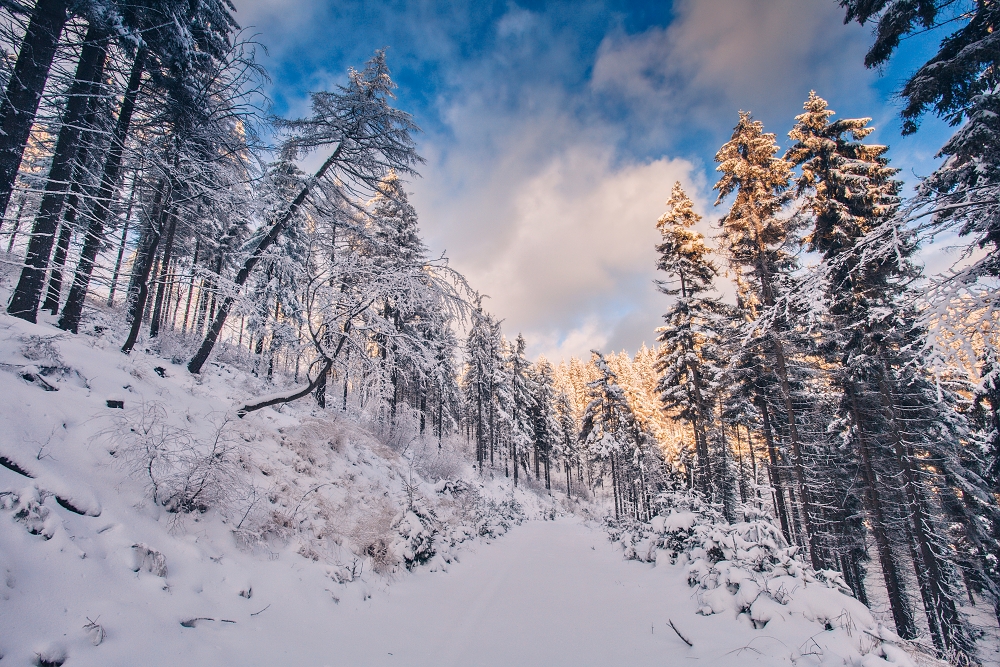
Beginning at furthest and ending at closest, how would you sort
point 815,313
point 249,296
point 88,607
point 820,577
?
point 249,296 → point 820,577 → point 815,313 → point 88,607

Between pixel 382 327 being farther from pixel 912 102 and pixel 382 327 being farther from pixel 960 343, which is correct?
pixel 912 102

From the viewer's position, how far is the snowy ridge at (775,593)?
12.7 feet

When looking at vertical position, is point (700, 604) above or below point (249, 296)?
below

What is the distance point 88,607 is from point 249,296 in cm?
741

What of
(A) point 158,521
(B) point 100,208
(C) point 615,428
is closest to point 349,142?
(B) point 100,208

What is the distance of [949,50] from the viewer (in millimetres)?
6977

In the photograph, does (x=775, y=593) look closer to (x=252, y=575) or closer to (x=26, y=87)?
(x=252, y=575)

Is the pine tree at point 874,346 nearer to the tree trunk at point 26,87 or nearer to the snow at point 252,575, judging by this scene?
the snow at point 252,575

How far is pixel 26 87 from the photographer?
Answer: 614cm

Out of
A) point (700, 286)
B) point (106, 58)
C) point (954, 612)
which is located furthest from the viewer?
point (700, 286)

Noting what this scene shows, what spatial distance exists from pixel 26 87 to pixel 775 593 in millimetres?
13557

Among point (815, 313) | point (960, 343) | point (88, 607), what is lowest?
point (88, 607)

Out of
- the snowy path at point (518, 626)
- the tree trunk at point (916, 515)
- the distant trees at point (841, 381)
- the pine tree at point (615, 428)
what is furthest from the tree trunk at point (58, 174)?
the pine tree at point (615, 428)

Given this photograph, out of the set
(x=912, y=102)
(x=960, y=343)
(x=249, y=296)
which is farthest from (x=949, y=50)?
(x=249, y=296)
